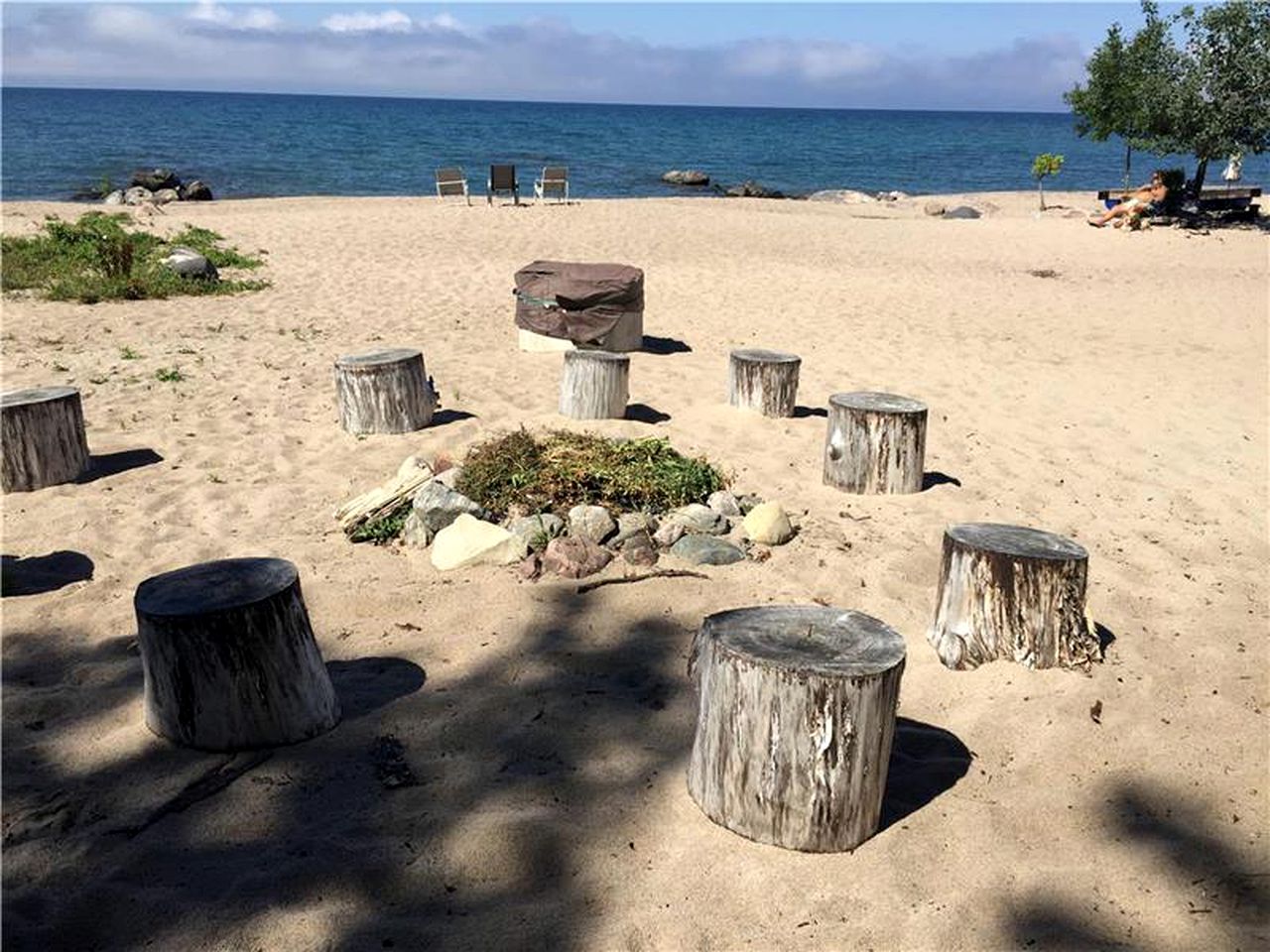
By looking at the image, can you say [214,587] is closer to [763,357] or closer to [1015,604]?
[1015,604]

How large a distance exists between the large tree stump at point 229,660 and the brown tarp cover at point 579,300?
19.5 feet

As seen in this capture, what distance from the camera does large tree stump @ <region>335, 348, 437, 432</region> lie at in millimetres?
6680

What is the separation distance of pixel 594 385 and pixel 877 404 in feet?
6.76

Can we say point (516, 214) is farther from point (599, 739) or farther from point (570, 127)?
point (570, 127)

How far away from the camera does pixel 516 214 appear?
20953mm

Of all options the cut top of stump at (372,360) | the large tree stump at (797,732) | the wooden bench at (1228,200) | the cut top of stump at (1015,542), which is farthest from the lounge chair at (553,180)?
the large tree stump at (797,732)

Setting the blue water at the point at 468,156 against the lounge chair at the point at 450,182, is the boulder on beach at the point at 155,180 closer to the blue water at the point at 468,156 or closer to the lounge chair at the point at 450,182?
the blue water at the point at 468,156

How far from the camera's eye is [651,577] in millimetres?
4727

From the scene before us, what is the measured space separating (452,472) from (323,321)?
221 inches

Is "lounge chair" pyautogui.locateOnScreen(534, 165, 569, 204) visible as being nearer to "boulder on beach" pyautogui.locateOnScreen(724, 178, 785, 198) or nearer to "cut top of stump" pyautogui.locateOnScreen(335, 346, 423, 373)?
"boulder on beach" pyautogui.locateOnScreen(724, 178, 785, 198)

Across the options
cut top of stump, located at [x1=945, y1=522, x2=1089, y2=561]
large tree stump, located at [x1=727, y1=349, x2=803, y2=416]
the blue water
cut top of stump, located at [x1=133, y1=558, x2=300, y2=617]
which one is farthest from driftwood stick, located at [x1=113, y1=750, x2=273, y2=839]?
the blue water

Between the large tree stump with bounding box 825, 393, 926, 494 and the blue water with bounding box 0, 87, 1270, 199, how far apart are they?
27.3 m

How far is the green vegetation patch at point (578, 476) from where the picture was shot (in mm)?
5359

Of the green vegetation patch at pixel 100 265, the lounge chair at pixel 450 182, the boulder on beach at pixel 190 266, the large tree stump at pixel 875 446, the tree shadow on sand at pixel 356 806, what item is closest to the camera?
the tree shadow on sand at pixel 356 806
